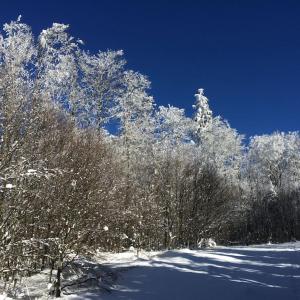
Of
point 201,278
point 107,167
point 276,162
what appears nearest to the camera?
point 201,278

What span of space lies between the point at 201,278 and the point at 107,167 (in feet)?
14.3

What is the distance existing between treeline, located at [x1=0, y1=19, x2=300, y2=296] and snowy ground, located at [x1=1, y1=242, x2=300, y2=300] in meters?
1.34

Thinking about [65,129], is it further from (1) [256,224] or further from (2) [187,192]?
(1) [256,224]

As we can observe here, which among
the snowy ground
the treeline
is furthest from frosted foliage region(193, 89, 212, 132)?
the snowy ground

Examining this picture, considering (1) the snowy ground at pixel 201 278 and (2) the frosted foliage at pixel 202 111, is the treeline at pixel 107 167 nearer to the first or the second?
(2) the frosted foliage at pixel 202 111

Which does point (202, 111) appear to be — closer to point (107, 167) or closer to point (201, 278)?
point (107, 167)

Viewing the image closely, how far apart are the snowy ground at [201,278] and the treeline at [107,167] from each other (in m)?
1.34

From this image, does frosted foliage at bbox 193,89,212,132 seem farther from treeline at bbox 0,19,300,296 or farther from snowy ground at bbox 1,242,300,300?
snowy ground at bbox 1,242,300,300

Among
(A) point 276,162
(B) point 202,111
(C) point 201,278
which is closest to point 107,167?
(C) point 201,278

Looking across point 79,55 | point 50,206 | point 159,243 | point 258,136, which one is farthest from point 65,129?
point 258,136

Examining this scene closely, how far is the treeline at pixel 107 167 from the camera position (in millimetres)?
9273

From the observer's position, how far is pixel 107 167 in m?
13.2

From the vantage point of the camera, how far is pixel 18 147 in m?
8.95

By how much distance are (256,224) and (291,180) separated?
7.57 meters
